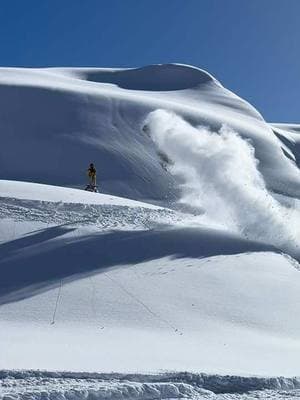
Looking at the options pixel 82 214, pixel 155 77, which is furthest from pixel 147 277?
pixel 155 77

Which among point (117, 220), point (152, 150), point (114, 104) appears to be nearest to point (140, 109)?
point (114, 104)

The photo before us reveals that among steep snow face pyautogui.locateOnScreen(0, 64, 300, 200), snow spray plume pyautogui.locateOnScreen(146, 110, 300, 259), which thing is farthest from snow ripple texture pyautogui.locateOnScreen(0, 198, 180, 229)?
steep snow face pyautogui.locateOnScreen(0, 64, 300, 200)

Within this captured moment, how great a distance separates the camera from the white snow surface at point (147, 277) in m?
8.25

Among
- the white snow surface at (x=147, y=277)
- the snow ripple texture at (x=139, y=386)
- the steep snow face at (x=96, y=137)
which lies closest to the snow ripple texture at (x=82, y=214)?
the white snow surface at (x=147, y=277)

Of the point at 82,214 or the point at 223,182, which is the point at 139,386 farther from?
the point at 223,182

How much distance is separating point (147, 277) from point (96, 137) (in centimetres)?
2176

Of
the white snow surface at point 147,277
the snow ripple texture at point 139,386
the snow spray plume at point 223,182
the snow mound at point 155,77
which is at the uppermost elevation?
the snow mound at point 155,77

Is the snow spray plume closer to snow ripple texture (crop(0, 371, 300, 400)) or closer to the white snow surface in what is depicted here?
the white snow surface

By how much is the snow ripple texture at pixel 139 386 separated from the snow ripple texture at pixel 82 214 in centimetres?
732

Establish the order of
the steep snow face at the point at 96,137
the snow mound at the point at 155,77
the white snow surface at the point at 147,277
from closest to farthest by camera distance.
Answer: the white snow surface at the point at 147,277 < the steep snow face at the point at 96,137 < the snow mound at the point at 155,77

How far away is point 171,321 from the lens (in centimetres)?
1086

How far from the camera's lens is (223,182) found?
944 inches

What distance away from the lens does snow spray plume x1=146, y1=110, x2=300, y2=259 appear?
19581 mm

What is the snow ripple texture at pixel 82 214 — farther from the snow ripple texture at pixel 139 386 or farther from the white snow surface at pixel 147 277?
the snow ripple texture at pixel 139 386
